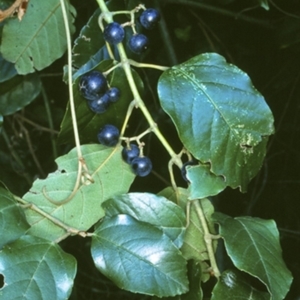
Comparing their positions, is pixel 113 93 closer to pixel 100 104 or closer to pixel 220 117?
pixel 100 104

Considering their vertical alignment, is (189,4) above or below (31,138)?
above

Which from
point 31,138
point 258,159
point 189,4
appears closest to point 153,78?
point 189,4

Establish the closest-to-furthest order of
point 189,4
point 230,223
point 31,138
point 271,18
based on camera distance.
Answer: point 230,223, point 189,4, point 271,18, point 31,138

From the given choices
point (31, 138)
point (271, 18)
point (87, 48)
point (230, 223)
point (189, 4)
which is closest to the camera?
point (230, 223)

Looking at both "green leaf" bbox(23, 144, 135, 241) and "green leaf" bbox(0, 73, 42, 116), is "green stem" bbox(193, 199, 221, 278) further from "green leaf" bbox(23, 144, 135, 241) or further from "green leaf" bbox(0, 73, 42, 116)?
"green leaf" bbox(0, 73, 42, 116)

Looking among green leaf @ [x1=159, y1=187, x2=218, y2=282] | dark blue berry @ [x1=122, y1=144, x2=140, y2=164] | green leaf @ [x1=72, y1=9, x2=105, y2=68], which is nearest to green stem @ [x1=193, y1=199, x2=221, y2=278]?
green leaf @ [x1=159, y1=187, x2=218, y2=282]

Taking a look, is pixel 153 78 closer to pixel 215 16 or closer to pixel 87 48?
pixel 215 16

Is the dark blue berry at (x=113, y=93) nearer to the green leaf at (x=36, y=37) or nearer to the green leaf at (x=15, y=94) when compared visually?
the green leaf at (x=36, y=37)
